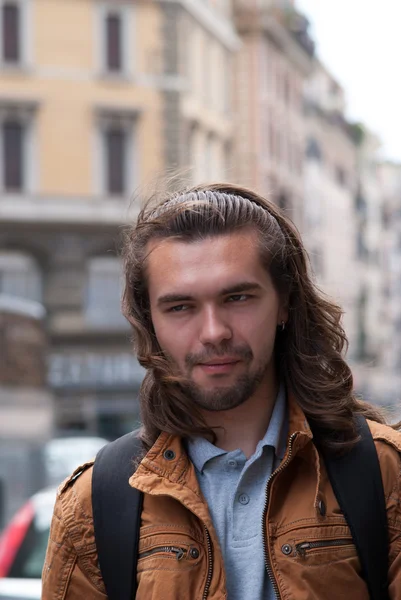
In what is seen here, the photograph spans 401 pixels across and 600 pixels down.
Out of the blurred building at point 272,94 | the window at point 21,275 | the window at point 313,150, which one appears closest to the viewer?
the window at point 21,275

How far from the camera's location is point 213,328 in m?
2.25

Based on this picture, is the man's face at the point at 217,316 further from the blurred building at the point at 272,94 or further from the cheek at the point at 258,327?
the blurred building at the point at 272,94

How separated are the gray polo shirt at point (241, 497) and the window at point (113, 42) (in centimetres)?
2764

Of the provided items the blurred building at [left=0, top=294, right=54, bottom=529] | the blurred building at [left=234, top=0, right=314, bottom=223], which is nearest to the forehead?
the blurred building at [left=0, top=294, right=54, bottom=529]

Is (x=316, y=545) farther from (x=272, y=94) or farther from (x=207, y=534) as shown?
(x=272, y=94)

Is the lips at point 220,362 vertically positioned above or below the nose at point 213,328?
below

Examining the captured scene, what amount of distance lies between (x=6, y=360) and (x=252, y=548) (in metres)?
24.9

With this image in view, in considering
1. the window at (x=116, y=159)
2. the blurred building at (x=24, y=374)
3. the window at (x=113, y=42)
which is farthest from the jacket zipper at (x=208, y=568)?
the window at (x=113, y=42)

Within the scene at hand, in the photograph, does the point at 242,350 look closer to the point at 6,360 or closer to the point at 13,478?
the point at 13,478

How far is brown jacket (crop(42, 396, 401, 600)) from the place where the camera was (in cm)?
219

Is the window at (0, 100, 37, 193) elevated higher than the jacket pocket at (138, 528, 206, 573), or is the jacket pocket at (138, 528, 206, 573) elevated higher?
the window at (0, 100, 37, 193)

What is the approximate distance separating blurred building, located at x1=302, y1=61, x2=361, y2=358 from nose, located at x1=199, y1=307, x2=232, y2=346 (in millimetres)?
41243

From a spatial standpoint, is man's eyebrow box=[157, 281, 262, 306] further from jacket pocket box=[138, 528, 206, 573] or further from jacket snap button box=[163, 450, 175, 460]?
jacket pocket box=[138, 528, 206, 573]

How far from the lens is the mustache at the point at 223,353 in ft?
7.41
